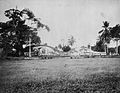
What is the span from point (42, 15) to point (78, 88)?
9.17 ft

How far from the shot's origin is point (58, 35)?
6152mm

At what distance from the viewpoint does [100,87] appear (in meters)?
4.47

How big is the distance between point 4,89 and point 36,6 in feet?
8.93

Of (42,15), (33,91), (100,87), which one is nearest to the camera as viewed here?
(33,91)

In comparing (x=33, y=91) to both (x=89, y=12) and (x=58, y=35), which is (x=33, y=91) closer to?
(x=58, y=35)

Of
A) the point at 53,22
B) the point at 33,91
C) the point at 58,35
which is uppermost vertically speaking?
the point at 53,22

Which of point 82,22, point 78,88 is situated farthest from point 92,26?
point 78,88

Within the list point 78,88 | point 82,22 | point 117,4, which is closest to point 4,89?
point 78,88

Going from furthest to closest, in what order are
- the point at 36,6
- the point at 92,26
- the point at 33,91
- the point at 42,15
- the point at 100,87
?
the point at 92,26, the point at 42,15, the point at 36,6, the point at 100,87, the point at 33,91

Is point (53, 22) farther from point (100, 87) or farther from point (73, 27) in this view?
point (100, 87)

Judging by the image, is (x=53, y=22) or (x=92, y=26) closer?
(x=53, y=22)

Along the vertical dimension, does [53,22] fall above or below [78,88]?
above

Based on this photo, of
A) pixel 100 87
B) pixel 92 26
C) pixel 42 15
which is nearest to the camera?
pixel 100 87

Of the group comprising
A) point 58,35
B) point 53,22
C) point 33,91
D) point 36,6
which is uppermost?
point 36,6
